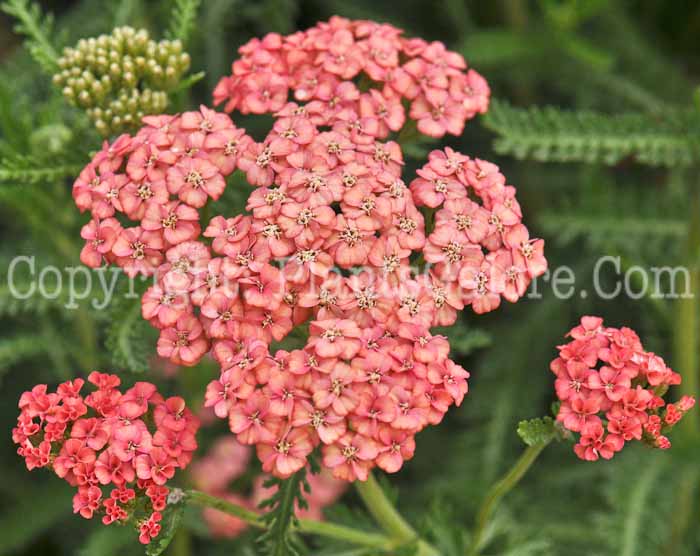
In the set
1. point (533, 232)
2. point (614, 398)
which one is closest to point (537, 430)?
point (614, 398)

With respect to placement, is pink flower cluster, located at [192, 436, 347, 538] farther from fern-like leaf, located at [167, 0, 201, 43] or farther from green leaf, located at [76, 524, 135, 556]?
fern-like leaf, located at [167, 0, 201, 43]

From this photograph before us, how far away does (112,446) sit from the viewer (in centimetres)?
207

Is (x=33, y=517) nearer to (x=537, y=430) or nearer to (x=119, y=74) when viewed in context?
(x=119, y=74)

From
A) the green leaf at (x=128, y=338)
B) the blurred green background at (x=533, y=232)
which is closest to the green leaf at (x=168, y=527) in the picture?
the green leaf at (x=128, y=338)

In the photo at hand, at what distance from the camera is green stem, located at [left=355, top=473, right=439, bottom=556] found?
2.48 metres

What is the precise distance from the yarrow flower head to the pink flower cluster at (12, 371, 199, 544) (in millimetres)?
150

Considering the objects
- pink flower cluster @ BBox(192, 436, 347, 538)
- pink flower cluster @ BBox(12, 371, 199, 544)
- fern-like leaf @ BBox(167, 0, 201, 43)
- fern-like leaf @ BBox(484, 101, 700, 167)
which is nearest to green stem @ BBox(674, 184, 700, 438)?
fern-like leaf @ BBox(484, 101, 700, 167)

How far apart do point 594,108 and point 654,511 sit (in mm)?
1731

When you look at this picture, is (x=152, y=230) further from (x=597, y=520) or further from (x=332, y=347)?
(x=597, y=520)

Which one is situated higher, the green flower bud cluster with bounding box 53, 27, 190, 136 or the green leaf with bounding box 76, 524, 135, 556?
the green flower bud cluster with bounding box 53, 27, 190, 136

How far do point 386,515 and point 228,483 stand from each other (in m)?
1.58

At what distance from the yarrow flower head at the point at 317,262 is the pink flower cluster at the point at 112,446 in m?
0.15

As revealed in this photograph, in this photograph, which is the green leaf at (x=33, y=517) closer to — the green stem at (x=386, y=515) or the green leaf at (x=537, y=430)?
the green stem at (x=386, y=515)

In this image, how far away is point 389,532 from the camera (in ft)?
8.71
